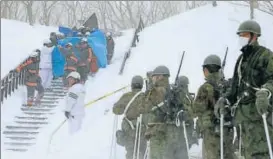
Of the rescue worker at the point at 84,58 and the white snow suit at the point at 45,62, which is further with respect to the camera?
the rescue worker at the point at 84,58

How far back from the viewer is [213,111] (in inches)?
285

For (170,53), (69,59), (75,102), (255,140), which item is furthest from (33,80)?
(255,140)

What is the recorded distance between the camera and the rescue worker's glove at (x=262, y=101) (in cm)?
540

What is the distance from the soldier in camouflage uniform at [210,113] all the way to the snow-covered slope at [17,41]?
13.0 m

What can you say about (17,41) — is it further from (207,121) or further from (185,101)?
(207,121)

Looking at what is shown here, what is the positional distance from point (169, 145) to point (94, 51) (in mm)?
9931

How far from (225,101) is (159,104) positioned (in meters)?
1.93

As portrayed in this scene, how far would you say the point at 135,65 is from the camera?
63.0 feet

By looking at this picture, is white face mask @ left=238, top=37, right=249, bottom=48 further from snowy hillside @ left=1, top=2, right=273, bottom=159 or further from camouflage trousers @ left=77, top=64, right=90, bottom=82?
camouflage trousers @ left=77, top=64, right=90, bottom=82

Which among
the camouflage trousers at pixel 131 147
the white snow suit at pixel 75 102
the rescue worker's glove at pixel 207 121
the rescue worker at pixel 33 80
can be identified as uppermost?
the rescue worker at pixel 33 80

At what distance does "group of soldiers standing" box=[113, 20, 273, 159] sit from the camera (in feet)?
19.1

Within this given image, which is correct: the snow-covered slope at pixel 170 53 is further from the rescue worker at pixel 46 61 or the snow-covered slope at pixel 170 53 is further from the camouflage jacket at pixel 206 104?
the camouflage jacket at pixel 206 104

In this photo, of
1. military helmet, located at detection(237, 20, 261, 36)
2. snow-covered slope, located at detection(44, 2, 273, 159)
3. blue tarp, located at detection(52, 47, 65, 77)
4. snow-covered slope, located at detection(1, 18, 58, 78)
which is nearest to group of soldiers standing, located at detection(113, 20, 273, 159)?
military helmet, located at detection(237, 20, 261, 36)

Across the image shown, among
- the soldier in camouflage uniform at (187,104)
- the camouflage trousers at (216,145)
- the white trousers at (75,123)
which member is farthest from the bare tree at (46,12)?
the camouflage trousers at (216,145)
